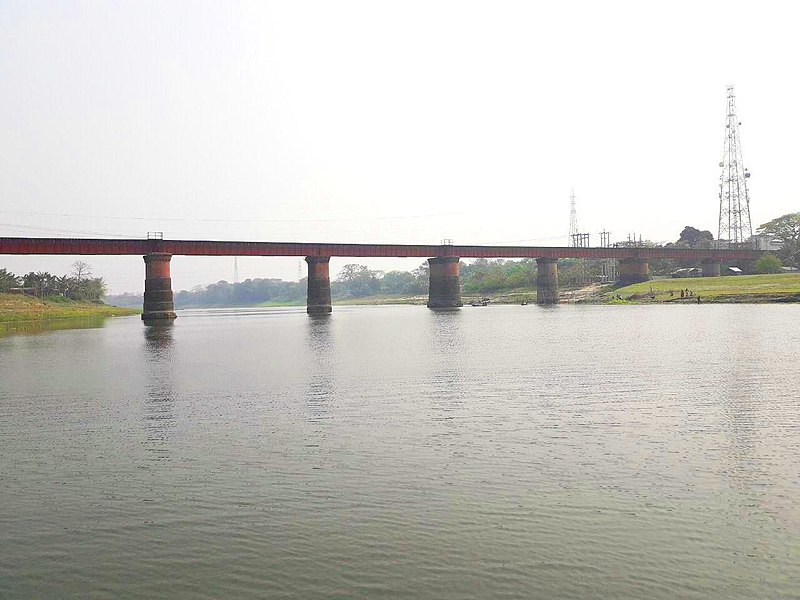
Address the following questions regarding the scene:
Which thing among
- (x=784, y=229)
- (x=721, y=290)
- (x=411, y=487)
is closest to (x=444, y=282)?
(x=721, y=290)

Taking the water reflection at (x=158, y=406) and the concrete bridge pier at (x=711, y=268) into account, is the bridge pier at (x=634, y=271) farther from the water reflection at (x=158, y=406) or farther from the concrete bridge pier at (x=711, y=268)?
the water reflection at (x=158, y=406)

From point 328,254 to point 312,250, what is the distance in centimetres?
300

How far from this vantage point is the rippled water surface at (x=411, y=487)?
1004 cm

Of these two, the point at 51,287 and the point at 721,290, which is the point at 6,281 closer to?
the point at 51,287

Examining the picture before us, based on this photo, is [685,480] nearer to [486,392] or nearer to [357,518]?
[357,518]

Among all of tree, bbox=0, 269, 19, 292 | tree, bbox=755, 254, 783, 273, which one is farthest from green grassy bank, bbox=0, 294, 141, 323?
tree, bbox=755, 254, 783, 273

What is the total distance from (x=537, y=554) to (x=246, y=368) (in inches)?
1165

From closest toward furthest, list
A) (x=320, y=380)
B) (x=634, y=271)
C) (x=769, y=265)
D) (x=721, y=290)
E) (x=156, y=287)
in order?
(x=320, y=380) → (x=156, y=287) → (x=721, y=290) → (x=769, y=265) → (x=634, y=271)

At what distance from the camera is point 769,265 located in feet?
451

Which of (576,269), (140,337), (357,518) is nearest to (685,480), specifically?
(357,518)

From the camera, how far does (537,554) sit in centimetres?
1063

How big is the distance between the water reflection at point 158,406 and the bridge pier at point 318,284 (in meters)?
76.9

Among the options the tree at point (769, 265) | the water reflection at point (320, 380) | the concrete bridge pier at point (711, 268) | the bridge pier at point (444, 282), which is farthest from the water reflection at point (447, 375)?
the concrete bridge pier at point (711, 268)

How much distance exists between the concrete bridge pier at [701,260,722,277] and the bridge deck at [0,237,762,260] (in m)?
0.86
